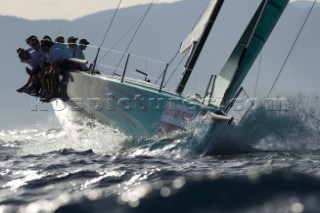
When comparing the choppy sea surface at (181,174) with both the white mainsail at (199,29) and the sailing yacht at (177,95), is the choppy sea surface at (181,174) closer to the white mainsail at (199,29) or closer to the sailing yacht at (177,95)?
the sailing yacht at (177,95)

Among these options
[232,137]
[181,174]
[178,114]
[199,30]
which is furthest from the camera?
[199,30]

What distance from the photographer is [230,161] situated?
20.7 feet

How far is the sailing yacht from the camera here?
756 centimetres

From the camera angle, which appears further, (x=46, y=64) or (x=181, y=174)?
(x=46, y=64)

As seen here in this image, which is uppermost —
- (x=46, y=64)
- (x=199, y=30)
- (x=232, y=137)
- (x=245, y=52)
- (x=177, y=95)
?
(x=199, y=30)

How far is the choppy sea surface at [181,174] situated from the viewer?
13.1 ft

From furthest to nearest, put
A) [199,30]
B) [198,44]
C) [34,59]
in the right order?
[34,59], [198,44], [199,30]

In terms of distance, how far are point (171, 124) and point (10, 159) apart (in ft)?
7.14

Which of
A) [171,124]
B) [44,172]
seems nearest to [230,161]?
[171,124]

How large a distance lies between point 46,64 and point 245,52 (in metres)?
3.65

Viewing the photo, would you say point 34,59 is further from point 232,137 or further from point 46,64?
point 232,137

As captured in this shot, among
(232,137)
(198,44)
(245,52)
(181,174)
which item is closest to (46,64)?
(198,44)

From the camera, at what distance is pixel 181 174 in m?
5.10

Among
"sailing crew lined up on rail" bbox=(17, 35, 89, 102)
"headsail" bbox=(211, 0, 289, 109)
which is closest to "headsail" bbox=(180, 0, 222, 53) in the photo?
"headsail" bbox=(211, 0, 289, 109)
